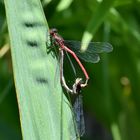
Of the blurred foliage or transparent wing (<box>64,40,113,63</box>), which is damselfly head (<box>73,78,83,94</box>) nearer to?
transparent wing (<box>64,40,113,63</box>)

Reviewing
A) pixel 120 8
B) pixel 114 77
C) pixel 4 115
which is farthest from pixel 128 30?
pixel 4 115

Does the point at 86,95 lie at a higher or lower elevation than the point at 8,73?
lower

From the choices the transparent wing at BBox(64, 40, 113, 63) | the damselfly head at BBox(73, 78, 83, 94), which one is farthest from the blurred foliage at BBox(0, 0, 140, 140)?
the damselfly head at BBox(73, 78, 83, 94)

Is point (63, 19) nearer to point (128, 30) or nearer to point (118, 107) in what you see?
point (128, 30)

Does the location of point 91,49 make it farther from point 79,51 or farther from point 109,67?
point 109,67

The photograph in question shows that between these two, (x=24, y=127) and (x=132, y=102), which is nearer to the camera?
(x=24, y=127)
